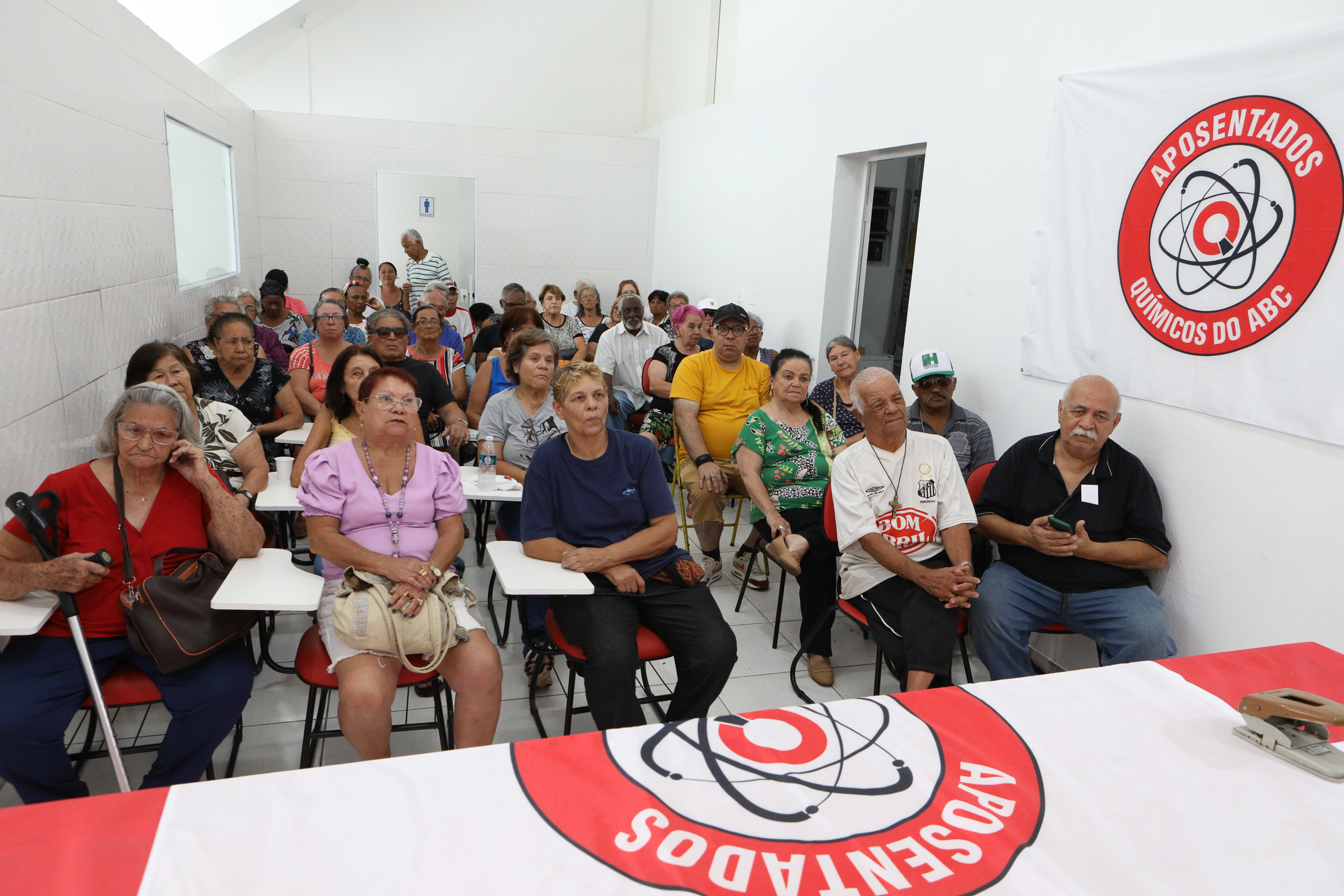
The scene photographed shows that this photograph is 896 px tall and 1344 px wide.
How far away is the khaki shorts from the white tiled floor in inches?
16.4

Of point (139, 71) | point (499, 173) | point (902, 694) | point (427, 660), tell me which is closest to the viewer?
point (902, 694)

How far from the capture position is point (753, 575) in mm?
4262

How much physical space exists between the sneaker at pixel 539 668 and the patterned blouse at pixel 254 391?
5.87ft

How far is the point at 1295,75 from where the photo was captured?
244 cm

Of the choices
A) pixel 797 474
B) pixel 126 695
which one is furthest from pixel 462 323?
pixel 126 695

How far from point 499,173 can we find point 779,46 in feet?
13.7

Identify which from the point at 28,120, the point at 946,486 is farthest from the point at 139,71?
the point at 946,486

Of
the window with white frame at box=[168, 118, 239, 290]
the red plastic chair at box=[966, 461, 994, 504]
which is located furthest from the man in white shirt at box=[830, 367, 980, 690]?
the window with white frame at box=[168, 118, 239, 290]

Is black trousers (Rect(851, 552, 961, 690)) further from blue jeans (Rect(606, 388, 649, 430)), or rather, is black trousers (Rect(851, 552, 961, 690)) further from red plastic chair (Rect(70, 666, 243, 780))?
blue jeans (Rect(606, 388, 649, 430))

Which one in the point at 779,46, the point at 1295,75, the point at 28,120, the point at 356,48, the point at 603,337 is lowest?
the point at 603,337

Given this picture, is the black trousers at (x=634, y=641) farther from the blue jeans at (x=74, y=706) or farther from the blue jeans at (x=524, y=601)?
the blue jeans at (x=74, y=706)

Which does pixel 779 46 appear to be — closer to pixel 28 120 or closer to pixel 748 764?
pixel 28 120

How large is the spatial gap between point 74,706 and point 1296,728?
2.76 m

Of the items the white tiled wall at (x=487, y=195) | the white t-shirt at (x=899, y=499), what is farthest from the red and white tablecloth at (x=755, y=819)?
the white tiled wall at (x=487, y=195)
